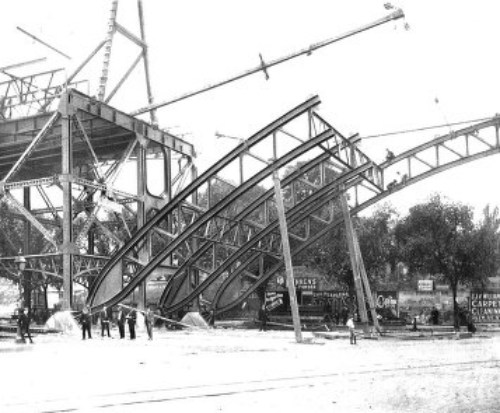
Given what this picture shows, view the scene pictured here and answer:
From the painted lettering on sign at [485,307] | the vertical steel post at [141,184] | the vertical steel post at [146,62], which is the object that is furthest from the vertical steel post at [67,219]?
the painted lettering on sign at [485,307]

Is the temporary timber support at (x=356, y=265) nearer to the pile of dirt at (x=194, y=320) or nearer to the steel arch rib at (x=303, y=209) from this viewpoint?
the steel arch rib at (x=303, y=209)

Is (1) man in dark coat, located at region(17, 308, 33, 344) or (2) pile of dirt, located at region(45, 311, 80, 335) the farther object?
(2) pile of dirt, located at region(45, 311, 80, 335)

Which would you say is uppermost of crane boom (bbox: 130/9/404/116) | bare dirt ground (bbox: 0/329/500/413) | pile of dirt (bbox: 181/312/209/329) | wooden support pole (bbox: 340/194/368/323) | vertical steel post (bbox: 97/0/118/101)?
vertical steel post (bbox: 97/0/118/101)

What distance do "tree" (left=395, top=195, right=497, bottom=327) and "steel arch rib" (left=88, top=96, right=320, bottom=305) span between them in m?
23.9

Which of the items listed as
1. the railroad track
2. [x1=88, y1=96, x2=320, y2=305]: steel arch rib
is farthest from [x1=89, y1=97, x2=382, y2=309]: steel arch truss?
the railroad track

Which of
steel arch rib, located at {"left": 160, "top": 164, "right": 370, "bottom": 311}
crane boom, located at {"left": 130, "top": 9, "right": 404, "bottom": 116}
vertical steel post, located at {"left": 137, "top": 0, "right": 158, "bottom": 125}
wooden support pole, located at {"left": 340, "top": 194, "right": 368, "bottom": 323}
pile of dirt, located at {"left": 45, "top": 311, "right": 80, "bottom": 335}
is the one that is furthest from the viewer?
vertical steel post, located at {"left": 137, "top": 0, "right": 158, "bottom": 125}

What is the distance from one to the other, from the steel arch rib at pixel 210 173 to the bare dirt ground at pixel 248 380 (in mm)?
9076

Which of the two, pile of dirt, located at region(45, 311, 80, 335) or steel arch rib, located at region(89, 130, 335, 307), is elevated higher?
steel arch rib, located at region(89, 130, 335, 307)

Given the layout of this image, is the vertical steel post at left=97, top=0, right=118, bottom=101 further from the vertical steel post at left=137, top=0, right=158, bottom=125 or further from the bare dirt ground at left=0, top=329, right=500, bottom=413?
the bare dirt ground at left=0, top=329, right=500, bottom=413

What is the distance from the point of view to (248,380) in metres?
13.9

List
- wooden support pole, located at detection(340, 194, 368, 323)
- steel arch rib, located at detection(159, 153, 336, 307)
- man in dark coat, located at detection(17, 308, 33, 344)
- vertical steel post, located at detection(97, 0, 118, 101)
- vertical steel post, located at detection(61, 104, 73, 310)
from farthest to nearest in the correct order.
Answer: vertical steel post, located at detection(97, 0, 118, 101) → vertical steel post, located at detection(61, 104, 73, 310) → steel arch rib, located at detection(159, 153, 336, 307) → wooden support pole, located at detection(340, 194, 368, 323) → man in dark coat, located at detection(17, 308, 33, 344)

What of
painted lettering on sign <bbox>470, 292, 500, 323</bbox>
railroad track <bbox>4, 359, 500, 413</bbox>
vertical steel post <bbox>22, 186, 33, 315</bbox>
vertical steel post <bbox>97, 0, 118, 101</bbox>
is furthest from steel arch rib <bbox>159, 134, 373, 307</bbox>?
painted lettering on sign <bbox>470, 292, 500, 323</bbox>

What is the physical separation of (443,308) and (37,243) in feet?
117

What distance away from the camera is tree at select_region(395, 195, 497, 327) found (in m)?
49.9
